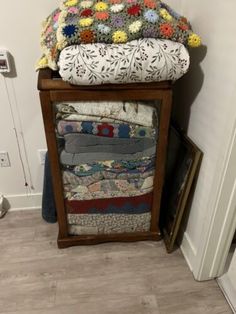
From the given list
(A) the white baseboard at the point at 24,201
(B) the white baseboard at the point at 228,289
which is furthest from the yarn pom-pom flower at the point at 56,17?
(B) the white baseboard at the point at 228,289

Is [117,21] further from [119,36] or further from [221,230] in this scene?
[221,230]

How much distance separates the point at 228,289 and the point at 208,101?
0.88m

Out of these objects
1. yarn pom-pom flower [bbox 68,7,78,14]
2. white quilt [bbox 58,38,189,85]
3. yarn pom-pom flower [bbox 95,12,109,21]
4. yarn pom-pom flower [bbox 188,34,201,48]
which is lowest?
white quilt [bbox 58,38,189,85]

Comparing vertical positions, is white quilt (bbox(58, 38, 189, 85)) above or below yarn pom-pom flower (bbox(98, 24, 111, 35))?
below

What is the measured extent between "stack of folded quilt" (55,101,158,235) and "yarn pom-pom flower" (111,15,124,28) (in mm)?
291

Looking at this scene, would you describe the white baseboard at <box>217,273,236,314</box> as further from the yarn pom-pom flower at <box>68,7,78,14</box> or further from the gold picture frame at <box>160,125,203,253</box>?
the yarn pom-pom flower at <box>68,7,78,14</box>

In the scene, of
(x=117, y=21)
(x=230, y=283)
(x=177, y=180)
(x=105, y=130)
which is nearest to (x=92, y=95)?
(x=105, y=130)

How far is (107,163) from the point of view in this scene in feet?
4.26

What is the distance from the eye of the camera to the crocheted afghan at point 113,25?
0.98 metres

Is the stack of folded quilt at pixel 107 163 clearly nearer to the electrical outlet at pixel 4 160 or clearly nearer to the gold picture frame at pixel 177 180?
the gold picture frame at pixel 177 180

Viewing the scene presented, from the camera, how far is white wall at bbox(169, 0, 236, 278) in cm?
98

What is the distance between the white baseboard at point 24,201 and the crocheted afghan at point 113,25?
3.16ft

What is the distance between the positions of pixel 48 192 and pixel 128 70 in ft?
2.85

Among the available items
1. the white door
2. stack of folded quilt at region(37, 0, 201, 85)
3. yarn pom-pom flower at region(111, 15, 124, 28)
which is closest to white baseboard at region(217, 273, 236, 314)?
the white door
